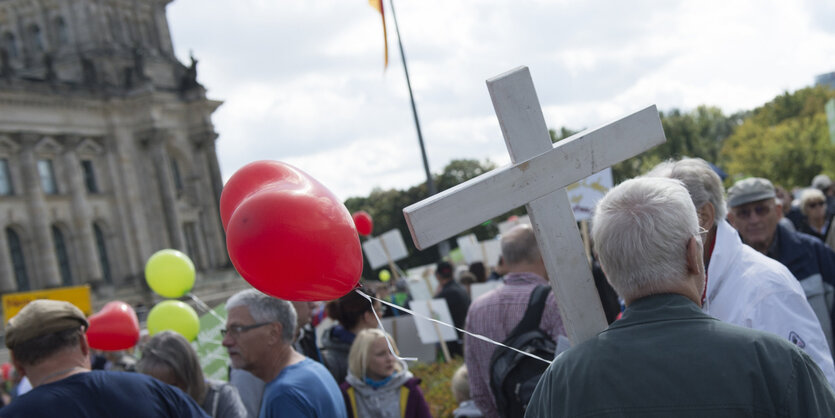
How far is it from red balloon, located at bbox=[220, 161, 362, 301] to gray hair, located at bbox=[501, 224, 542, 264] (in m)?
2.16

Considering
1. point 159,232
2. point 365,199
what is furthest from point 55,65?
point 365,199

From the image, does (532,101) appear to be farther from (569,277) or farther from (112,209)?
(112,209)

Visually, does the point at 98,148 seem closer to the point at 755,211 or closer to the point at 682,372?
the point at 755,211

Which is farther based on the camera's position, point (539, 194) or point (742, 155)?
point (742, 155)

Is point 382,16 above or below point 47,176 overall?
below

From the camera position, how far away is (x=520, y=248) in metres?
4.55

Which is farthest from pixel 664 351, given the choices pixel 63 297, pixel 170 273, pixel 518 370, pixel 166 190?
pixel 166 190

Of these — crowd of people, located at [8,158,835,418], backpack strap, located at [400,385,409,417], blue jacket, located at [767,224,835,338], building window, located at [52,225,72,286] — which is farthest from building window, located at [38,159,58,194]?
blue jacket, located at [767,224,835,338]

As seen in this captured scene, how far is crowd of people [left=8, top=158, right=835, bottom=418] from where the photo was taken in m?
1.83

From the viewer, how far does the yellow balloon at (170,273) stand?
920 cm

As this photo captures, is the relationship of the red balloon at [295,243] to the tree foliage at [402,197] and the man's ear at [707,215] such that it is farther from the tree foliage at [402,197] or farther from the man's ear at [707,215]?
the tree foliage at [402,197]

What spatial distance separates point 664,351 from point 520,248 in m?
2.68

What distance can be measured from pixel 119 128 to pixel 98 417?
44.5 m

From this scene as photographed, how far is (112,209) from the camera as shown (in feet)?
144
